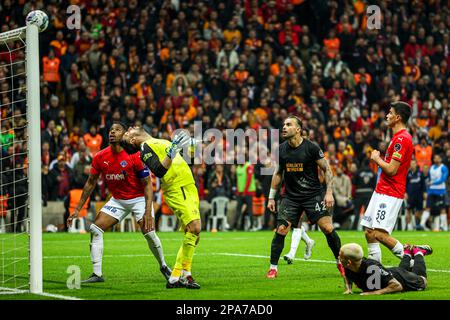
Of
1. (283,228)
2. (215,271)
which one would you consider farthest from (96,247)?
(283,228)

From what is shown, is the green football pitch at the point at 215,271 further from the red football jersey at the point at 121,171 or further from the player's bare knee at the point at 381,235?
the red football jersey at the point at 121,171

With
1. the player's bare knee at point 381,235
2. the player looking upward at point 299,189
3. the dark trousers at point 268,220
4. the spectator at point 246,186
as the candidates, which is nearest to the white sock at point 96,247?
the player looking upward at point 299,189

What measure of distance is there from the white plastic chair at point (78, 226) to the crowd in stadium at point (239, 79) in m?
1.06

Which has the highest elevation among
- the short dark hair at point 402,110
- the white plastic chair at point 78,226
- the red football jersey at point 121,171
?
the short dark hair at point 402,110

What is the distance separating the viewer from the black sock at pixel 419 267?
11.8 metres

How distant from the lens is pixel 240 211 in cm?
2867

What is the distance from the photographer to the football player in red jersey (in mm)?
12297

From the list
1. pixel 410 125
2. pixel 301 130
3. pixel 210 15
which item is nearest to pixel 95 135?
pixel 210 15

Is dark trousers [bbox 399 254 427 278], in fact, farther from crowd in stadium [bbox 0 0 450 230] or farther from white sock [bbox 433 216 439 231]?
white sock [bbox 433 216 439 231]

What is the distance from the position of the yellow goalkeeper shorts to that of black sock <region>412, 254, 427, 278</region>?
3.08 metres

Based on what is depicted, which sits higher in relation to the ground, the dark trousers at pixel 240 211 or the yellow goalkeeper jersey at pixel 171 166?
the yellow goalkeeper jersey at pixel 171 166

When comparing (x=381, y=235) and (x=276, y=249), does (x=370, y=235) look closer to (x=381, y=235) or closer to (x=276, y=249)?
(x=381, y=235)

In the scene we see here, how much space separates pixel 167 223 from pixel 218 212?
5.53ft
